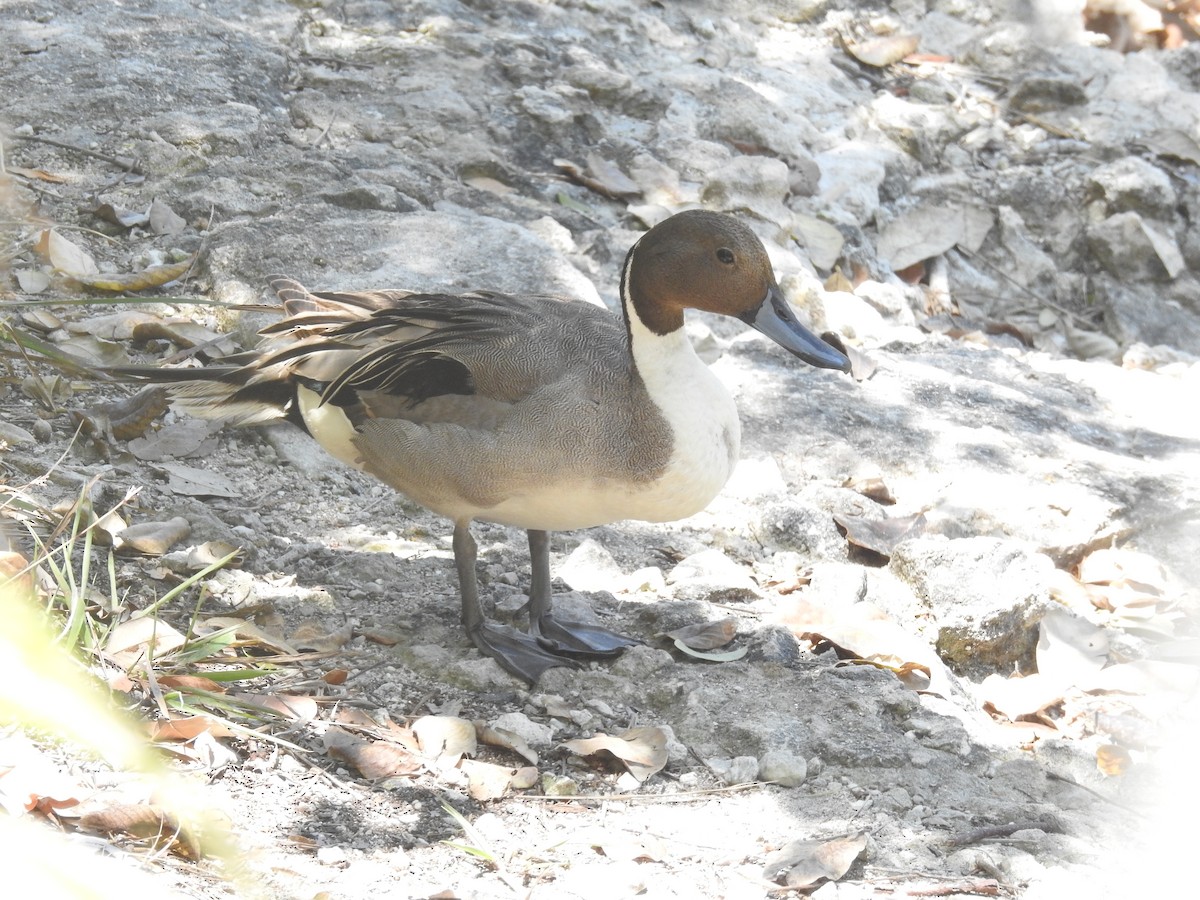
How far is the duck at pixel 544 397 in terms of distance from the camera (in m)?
2.95

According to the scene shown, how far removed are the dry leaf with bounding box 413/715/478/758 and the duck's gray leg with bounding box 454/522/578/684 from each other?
33 centimetres

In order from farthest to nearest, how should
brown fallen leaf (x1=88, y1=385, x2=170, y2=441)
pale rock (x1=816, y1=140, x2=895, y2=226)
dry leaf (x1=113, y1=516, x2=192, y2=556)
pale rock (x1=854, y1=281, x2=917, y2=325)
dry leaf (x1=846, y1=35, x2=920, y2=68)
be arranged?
dry leaf (x1=846, y1=35, x2=920, y2=68), pale rock (x1=816, y1=140, x2=895, y2=226), pale rock (x1=854, y1=281, x2=917, y2=325), brown fallen leaf (x1=88, y1=385, x2=170, y2=441), dry leaf (x1=113, y1=516, x2=192, y2=556)

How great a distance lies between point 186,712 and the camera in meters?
2.38

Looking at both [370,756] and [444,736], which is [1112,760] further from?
[370,756]

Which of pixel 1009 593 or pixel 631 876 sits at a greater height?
pixel 631 876

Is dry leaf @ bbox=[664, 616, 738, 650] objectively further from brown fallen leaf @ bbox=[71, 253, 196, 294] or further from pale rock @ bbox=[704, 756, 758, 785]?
brown fallen leaf @ bbox=[71, 253, 196, 294]

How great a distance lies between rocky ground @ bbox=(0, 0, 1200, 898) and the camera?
2426 millimetres

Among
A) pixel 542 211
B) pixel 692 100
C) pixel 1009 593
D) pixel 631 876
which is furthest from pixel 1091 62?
pixel 631 876

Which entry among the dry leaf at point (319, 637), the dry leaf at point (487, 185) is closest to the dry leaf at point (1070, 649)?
the dry leaf at point (319, 637)

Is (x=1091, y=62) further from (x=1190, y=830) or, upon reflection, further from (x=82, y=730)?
(x=82, y=730)

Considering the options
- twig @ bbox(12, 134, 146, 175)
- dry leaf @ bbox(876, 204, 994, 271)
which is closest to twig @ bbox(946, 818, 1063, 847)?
twig @ bbox(12, 134, 146, 175)

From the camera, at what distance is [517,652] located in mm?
3035

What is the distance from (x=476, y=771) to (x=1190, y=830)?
1.29 m

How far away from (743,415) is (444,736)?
76.2 inches
